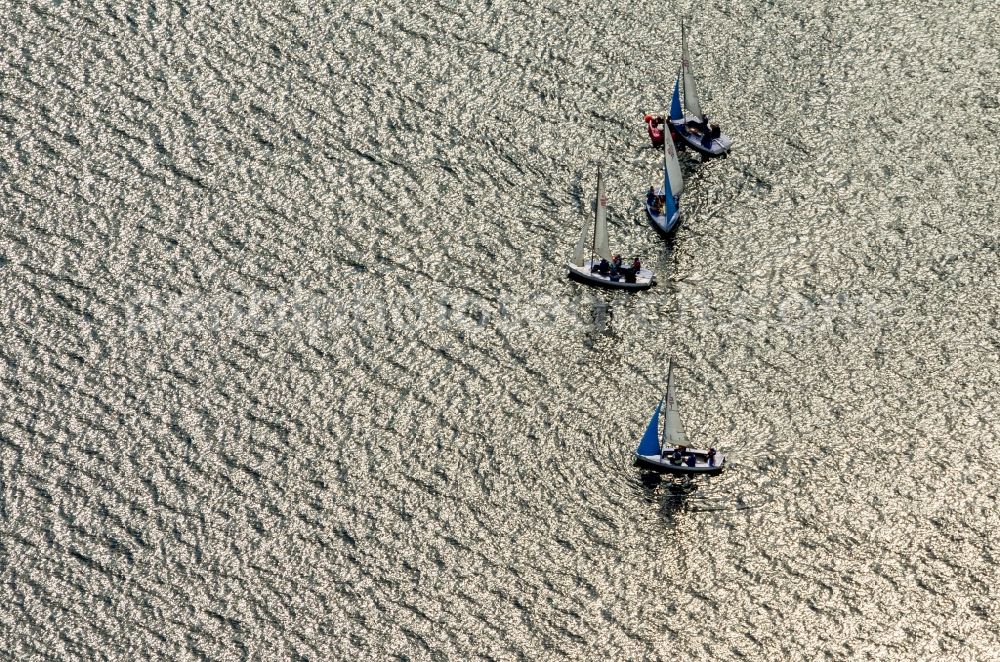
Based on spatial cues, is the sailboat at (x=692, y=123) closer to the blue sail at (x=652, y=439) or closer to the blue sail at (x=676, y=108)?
the blue sail at (x=676, y=108)

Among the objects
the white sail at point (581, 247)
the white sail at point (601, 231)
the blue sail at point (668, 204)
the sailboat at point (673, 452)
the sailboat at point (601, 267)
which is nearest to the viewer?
the sailboat at point (673, 452)

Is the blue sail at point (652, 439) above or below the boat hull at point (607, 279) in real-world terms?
below

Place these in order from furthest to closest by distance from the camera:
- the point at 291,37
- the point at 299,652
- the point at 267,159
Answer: the point at 291,37
the point at 267,159
the point at 299,652

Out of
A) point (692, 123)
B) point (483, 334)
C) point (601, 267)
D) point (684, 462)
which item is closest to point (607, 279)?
point (601, 267)

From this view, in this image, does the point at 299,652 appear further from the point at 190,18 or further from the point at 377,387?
the point at 190,18

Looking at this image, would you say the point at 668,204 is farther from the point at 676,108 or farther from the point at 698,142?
the point at 676,108

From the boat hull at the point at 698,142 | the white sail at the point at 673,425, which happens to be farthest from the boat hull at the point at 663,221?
the white sail at the point at 673,425

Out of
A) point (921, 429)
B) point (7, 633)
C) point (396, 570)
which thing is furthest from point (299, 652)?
point (921, 429)

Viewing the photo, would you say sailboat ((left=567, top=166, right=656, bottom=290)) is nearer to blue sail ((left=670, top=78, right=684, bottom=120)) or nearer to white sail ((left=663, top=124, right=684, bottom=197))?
white sail ((left=663, top=124, right=684, bottom=197))

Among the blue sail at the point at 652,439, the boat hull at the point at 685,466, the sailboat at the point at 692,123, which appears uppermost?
the sailboat at the point at 692,123
